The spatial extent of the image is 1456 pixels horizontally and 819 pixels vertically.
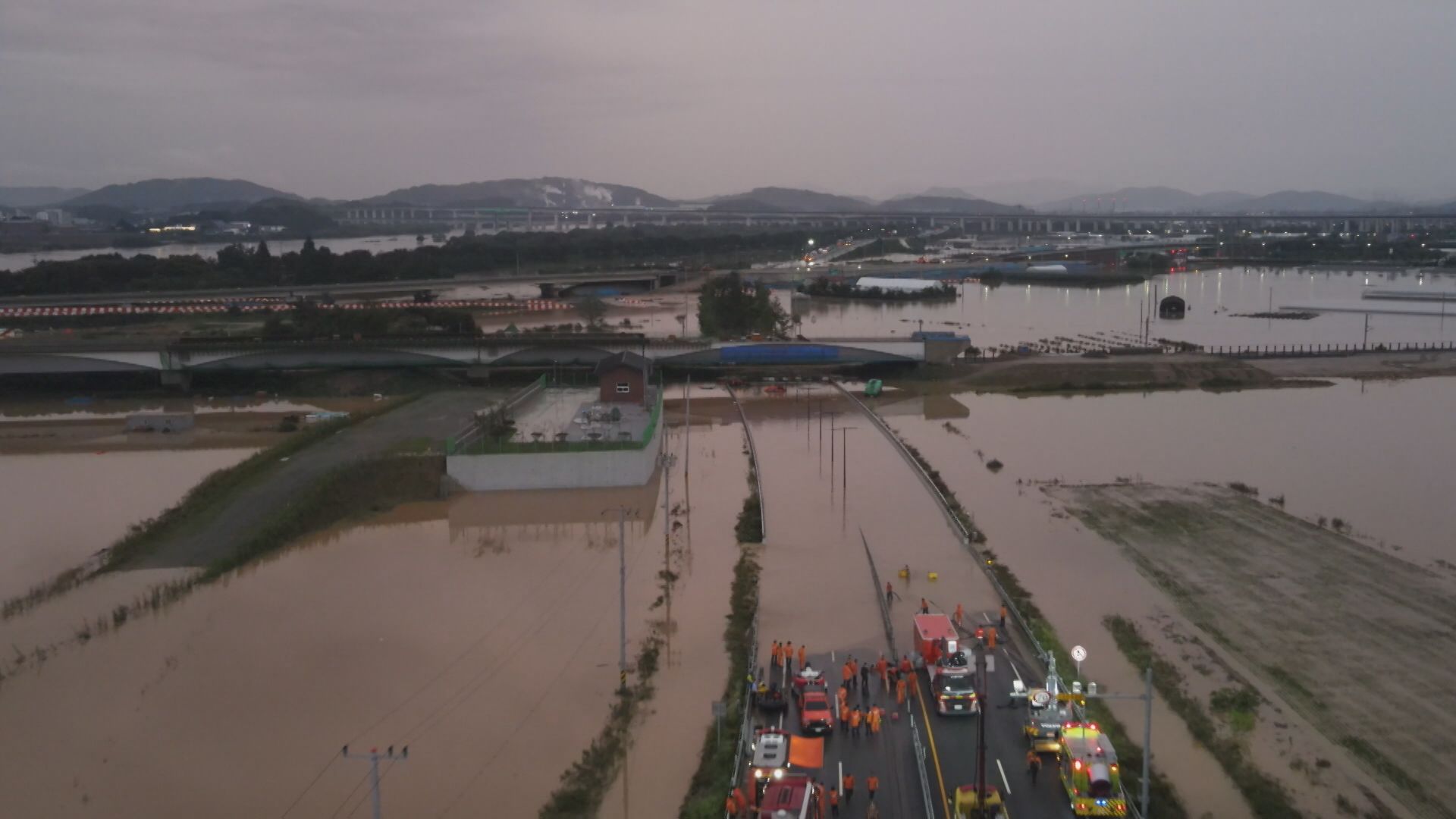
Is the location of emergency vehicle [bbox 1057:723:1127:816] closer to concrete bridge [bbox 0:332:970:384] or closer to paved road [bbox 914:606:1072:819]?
paved road [bbox 914:606:1072:819]

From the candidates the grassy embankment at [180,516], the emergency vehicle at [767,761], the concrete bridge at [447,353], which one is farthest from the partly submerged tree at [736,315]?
the emergency vehicle at [767,761]

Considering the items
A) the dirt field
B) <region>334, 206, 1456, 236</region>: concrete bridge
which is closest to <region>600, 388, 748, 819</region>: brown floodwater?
the dirt field

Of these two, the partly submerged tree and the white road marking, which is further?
the partly submerged tree

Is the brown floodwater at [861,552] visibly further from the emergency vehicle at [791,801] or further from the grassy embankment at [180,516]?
the grassy embankment at [180,516]

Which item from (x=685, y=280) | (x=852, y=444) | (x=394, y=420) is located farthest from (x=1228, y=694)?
(x=685, y=280)

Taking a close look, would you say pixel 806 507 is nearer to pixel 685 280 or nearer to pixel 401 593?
pixel 401 593

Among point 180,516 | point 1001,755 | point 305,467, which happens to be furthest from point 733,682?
point 305,467
